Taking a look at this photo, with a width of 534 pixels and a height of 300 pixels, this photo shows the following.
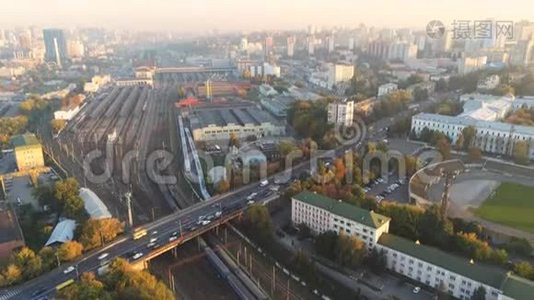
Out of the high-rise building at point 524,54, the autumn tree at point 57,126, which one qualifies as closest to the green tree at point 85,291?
the autumn tree at point 57,126

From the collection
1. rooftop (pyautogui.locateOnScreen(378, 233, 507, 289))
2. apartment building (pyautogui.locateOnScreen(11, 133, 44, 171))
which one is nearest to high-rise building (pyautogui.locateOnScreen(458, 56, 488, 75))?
rooftop (pyautogui.locateOnScreen(378, 233, 507, 289))

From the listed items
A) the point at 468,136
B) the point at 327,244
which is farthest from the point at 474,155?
the point at 327,244

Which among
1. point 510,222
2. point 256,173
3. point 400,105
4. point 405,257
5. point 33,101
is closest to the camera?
point 405,257

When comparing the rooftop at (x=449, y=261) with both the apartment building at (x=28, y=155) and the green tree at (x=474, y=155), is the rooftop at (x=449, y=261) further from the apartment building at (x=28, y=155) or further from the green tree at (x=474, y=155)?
the apartment building at (x=28, y=155)

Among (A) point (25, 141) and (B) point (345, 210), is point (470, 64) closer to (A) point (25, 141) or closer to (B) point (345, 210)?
(B) point (345, 210)

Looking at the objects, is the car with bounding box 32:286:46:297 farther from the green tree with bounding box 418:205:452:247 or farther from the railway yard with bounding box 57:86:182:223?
the green tree with bounding box 418:205:452:247

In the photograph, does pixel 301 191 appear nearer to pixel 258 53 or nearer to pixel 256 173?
pixel 256 173

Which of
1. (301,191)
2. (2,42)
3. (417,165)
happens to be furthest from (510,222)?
(2,42)
